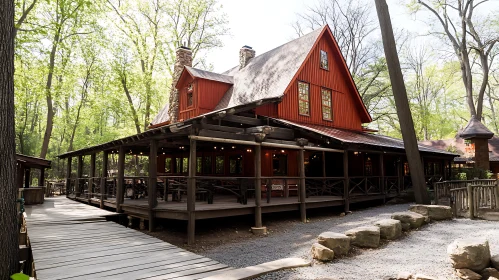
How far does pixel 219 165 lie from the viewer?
16.8 m

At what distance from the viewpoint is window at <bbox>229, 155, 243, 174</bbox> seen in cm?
1541

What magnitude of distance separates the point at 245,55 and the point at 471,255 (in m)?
17.2

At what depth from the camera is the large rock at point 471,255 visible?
199 inches

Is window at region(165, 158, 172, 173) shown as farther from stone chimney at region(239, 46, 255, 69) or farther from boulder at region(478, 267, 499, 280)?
boulder at region(478, 267, 499, 280)

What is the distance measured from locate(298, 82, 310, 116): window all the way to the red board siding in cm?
22

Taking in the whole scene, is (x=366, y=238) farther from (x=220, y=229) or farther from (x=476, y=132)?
(x=476, y=132)

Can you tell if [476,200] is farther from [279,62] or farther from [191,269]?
[279,62]

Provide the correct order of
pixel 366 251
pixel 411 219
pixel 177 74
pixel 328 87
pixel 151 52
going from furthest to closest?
pixel 151 52 → pixel 177 74 → pixel 328 87 → pixel 411 219 → pixel 366 251

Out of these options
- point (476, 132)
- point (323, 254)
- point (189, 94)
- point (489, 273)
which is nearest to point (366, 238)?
point (323, 254)

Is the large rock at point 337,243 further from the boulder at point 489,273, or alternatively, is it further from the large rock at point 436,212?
the large rock at point 436,212

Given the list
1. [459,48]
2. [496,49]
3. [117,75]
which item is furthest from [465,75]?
[117,75]

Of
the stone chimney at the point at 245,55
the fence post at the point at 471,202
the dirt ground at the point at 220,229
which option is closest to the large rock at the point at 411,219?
the fence post at the point at 471,202

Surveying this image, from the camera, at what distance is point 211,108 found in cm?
1664

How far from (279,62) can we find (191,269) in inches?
539
